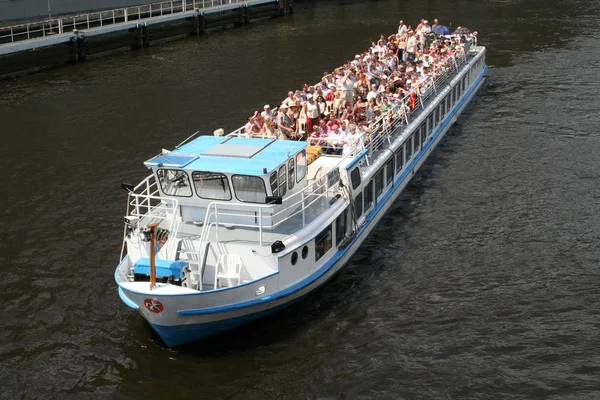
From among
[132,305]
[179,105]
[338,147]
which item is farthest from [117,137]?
[132,305]

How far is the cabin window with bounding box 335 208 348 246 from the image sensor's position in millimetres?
22312

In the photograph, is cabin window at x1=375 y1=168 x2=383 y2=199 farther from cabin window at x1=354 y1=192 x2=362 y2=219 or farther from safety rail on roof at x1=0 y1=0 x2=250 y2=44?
safety rail on roof at x1=0 y1=0 x2=250 y2=44

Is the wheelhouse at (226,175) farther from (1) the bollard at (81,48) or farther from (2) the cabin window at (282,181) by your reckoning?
(1) the bollard at (81,48)

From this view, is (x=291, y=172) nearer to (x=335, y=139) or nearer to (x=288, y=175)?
(x=288, y=175)

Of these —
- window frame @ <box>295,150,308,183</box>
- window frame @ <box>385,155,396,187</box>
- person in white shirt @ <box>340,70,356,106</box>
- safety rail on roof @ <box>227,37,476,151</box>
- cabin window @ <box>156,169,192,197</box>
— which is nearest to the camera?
cabin window @ <box>156,169,192,197</box>

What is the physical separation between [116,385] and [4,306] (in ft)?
17.9

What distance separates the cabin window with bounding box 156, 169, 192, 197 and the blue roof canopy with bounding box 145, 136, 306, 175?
12.6 inches

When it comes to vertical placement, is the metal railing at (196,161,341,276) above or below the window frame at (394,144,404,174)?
above

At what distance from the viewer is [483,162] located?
32.1 metres

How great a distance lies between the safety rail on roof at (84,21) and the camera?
54.7 meters

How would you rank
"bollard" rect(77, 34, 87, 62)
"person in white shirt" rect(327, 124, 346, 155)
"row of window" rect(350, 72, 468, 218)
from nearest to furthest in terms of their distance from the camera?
"row of window" rect(350, 72, 468, 218)
"person in white shirt" rect(327, 124, 346, 155)
"bollard" rect(77, 34, 87, 62)

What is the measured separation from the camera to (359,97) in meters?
29.1

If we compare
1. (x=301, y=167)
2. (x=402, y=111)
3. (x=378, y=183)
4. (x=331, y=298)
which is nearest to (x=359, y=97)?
(x=402, y=111)

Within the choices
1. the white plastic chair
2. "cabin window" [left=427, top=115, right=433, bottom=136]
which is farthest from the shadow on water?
"cabin window" [left=427, top=115, right=433, bottom=136]
